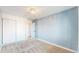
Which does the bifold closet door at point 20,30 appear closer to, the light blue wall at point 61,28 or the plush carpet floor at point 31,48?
the plush carpet floor at point 31,48

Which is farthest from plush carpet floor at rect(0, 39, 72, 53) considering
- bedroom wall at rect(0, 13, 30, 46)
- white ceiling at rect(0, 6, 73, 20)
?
white ceiling at rect(0, 6, 73, 20)

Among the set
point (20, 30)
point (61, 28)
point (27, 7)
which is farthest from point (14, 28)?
point (61, 28)

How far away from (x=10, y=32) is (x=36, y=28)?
449mm

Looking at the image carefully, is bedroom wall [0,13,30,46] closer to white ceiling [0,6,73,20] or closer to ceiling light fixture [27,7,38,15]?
white ceiling [0,6,73,20]

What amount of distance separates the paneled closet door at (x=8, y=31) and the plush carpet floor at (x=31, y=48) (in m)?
0.09

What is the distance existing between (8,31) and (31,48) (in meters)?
0.49

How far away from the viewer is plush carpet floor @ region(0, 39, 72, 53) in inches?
58.1

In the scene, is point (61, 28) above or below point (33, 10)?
below

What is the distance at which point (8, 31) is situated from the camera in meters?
1.50

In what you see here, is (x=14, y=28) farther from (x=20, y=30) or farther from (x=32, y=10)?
(x=32, y=10)

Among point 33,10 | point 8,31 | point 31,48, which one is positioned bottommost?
point 31,48
